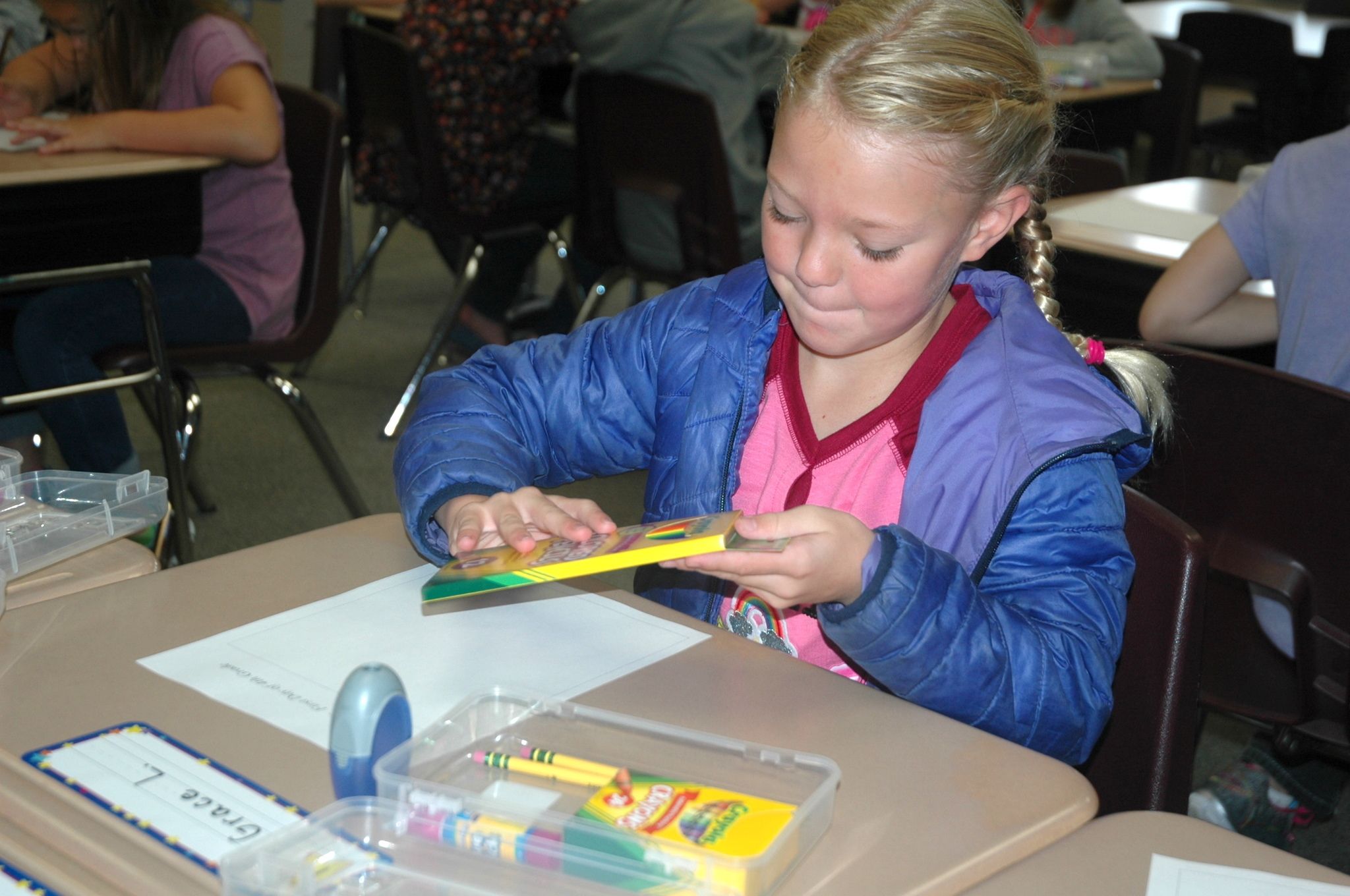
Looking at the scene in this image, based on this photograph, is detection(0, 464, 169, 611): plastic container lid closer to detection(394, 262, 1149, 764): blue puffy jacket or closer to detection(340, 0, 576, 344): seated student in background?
detection(394, 262, 1149, 764): blue puffy jacket

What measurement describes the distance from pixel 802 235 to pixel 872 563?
Answer: 29 centimetres

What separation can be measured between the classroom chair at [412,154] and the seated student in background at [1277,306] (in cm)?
188

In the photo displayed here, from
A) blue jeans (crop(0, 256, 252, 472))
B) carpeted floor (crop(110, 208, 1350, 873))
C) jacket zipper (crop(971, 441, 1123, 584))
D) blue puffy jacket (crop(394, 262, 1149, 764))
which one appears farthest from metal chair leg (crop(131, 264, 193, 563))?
jacket zipper (crop(971, 441, 1123, 584))

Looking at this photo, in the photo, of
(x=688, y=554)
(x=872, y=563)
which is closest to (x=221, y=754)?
(x=688, y=554)

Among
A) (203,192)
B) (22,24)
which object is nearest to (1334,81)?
(203,192)

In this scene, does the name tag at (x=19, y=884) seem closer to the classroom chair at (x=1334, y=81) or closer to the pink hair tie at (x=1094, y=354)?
the pink hair tie at (x=1094, y=354)

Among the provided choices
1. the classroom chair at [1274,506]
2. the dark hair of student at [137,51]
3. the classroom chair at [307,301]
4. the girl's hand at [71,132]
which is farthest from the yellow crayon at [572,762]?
the dark hair of student at [137,51]

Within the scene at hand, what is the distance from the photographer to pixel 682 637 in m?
0.93

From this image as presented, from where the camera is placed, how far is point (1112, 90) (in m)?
3.79

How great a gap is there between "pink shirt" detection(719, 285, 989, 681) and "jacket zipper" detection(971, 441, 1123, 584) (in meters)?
0.11

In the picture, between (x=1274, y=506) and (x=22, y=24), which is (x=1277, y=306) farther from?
(x=22, y=24)

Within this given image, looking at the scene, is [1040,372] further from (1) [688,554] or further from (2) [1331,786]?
(2) [1331,786]

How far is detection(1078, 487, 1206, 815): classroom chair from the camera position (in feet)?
3.23

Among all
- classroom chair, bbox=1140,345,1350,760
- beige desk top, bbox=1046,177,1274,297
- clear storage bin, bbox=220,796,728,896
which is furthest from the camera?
beige desk top, bbox=1046,177,1274,297
